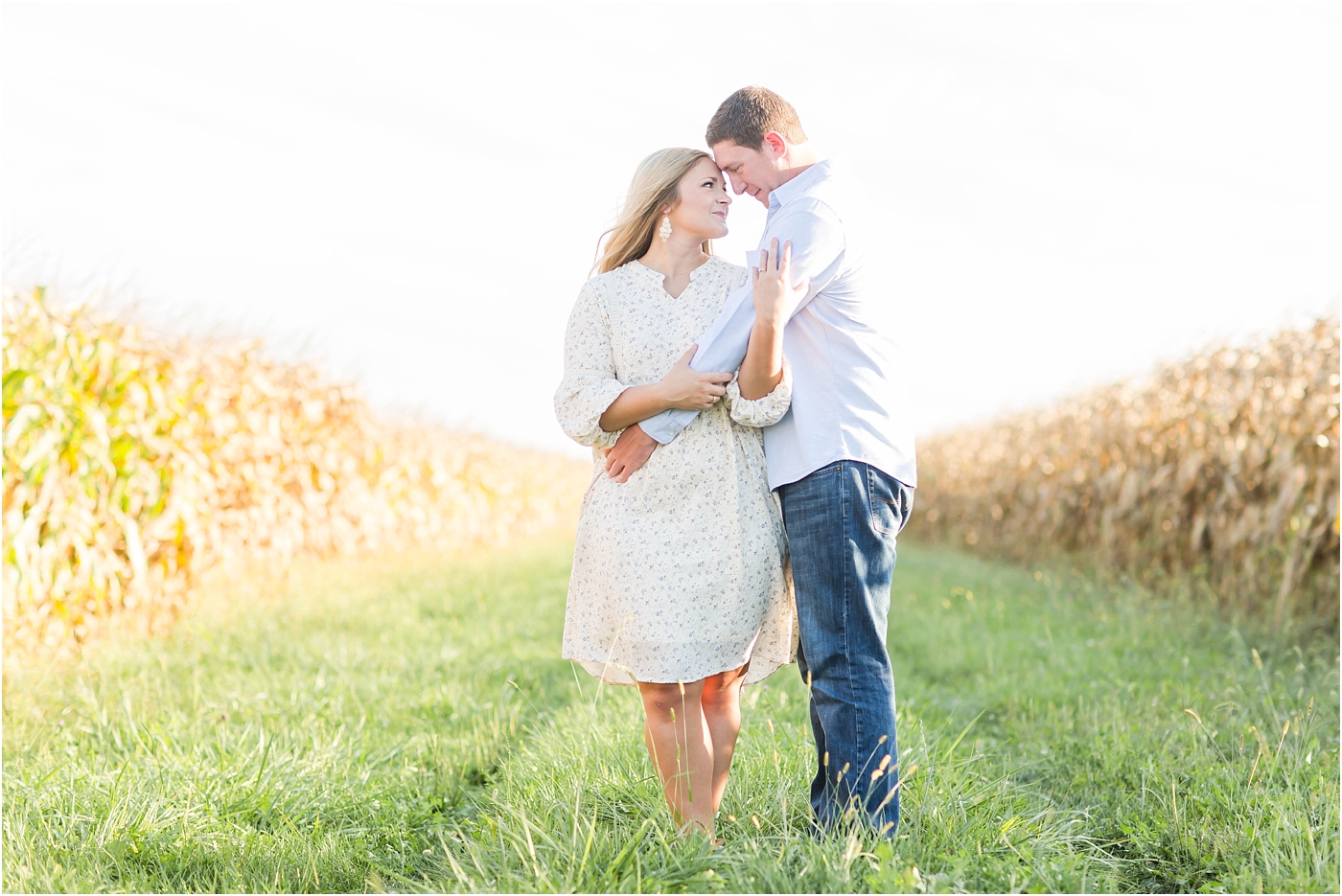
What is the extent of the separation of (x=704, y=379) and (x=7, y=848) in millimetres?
2460

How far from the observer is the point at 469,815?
10.8ft

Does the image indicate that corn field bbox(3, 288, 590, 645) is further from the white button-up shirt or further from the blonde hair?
the white button-up shirt

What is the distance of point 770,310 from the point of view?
2424 millimetres

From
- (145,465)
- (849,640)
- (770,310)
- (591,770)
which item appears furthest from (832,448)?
(145,465)

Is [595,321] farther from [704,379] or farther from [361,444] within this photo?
[361,444]

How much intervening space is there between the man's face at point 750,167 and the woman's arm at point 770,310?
1.02 ft

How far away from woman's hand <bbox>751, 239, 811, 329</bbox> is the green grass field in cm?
131

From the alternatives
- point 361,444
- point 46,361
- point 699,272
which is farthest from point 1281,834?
point 361,444

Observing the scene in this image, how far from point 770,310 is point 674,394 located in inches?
14.0

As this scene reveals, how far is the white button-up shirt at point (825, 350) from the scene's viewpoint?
8.38 ft

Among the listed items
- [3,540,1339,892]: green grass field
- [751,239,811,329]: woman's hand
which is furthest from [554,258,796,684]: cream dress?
[3,540,1339,892]: green grass field

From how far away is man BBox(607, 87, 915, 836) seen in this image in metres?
2.53

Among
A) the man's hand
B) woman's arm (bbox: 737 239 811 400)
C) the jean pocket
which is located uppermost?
woman's arm (bbox: 737 239 811 400)

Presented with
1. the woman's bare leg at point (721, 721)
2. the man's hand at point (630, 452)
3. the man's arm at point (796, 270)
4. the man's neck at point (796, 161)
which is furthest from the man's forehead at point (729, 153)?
the woman's bare leg at point (721, 721)
